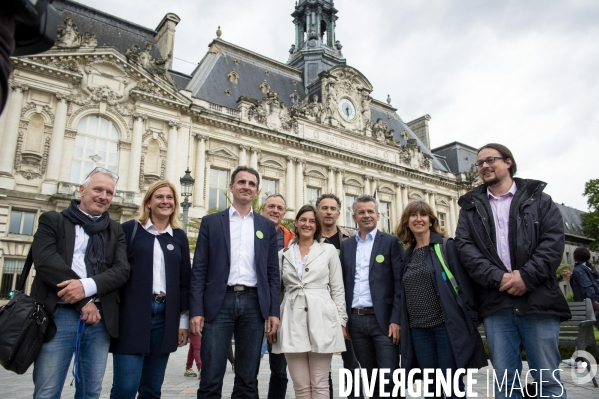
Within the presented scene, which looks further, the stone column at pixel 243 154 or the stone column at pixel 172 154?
the stone column at pixel 243 154

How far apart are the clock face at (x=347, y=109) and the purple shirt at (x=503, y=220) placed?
28.6m

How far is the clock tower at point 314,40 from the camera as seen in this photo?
36.0m

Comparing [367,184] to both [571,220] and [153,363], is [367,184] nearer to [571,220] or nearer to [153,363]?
[153,363]

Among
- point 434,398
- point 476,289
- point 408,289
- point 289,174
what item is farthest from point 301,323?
point 289,174

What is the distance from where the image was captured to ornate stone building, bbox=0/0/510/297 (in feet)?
65.5

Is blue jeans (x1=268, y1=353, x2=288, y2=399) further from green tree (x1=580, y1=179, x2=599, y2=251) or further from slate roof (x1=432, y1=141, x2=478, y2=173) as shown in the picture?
green tree (x1=580, y1=179, x2=599, y2=251)

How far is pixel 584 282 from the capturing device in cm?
852

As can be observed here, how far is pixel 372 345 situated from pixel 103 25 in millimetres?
27516

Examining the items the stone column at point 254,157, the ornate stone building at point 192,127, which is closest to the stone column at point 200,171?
the ornate stone building at point 192,127

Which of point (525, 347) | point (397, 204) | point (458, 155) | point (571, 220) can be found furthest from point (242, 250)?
point (571, 220)

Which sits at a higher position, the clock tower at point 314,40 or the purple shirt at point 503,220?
the clock tower at point 314,40

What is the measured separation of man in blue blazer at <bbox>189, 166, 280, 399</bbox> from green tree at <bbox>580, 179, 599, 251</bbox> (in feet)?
148

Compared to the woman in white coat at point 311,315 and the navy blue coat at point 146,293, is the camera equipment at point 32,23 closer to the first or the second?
the navy blue coat at point 146,293

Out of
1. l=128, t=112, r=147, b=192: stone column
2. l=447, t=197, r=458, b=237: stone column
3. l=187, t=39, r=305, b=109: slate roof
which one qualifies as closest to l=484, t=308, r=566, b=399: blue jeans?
l=128, t=112, r=147, b=192: stone column
